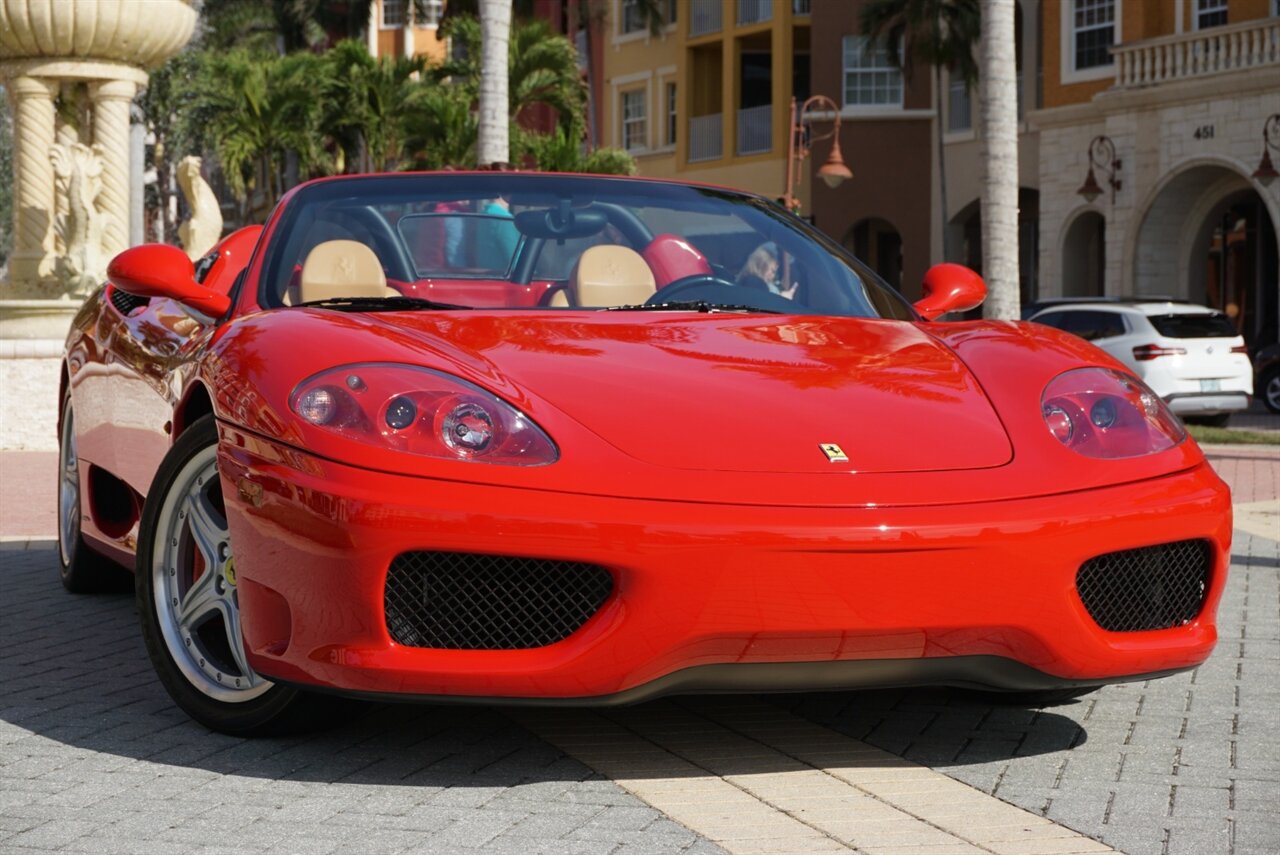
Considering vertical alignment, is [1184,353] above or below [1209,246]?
below

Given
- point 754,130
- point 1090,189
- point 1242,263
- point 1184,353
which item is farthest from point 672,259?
point 754,130

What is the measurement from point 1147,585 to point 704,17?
46.6 metres

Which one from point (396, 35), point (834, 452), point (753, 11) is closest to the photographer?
point (834, 452)

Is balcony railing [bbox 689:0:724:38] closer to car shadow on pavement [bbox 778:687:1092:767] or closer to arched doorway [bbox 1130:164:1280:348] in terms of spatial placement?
arched doorway [bbox 1130:164:1280:348]

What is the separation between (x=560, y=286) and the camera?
5.27m

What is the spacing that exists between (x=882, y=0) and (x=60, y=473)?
36.6m

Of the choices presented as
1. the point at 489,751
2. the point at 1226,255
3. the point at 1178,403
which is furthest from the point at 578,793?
the point at 1226,255

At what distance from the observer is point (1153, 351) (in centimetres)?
2128

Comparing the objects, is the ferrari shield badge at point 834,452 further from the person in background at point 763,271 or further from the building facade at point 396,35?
the building facade at point 396,35

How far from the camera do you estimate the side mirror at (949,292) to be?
5359mm

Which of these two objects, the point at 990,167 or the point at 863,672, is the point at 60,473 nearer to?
the point at 863,672

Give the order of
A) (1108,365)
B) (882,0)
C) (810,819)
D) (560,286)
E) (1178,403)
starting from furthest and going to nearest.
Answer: (882,0)
(1178,403)
(560,286)
(1108,365)
(810,819)

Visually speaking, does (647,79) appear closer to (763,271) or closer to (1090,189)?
(1090,189)

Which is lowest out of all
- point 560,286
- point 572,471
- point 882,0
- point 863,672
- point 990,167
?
point 863,672
